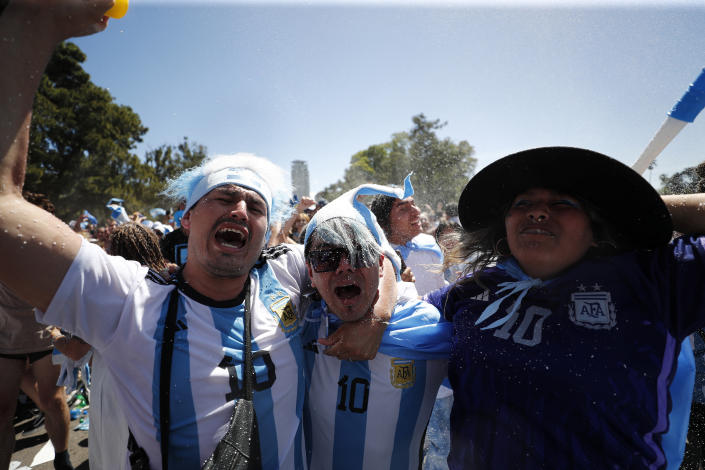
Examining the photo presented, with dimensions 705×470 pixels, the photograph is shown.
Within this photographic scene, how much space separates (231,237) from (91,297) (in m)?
0.63

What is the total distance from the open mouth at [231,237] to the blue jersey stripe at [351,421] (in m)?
0.83

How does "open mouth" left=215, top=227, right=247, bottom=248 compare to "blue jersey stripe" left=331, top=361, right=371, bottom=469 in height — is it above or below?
above

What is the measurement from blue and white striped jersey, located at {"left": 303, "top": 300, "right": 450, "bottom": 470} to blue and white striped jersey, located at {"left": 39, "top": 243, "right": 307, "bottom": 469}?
18 cm

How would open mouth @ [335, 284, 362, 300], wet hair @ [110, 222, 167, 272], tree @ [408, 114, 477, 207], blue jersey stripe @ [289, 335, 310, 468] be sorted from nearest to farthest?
blue jersey stripe @ [289, 335, 310, 468] < open mouth @ [335, 284, 362, 300] < wet hair @ [110, 222, 167, 272] < tree @ [408, 114, 477, 207]

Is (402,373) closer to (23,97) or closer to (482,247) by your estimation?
(482,247)

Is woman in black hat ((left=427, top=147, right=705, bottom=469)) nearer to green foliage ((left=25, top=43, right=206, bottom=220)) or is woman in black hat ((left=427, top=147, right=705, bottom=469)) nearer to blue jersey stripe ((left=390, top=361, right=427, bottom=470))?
blue jersey stripe ((left=390, top=361, right=427, bottom=470))

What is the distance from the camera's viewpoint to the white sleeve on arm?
3.93 ft

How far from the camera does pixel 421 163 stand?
27031 mm

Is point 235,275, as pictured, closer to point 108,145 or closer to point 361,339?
point 361,339

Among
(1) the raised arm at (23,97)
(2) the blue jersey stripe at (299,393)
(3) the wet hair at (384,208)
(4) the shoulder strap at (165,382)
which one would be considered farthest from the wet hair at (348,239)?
(3) the wet hair at (384,208)

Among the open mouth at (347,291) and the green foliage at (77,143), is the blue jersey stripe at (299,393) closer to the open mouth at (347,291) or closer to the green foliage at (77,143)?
the open mouth at (347,291)

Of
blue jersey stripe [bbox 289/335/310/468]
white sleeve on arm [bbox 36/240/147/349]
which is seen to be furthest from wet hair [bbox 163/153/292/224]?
blue jersey stripe [bbox 289/335/310/468]

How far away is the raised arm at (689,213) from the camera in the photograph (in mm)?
1298

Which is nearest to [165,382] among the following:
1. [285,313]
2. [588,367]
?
[285,313]
